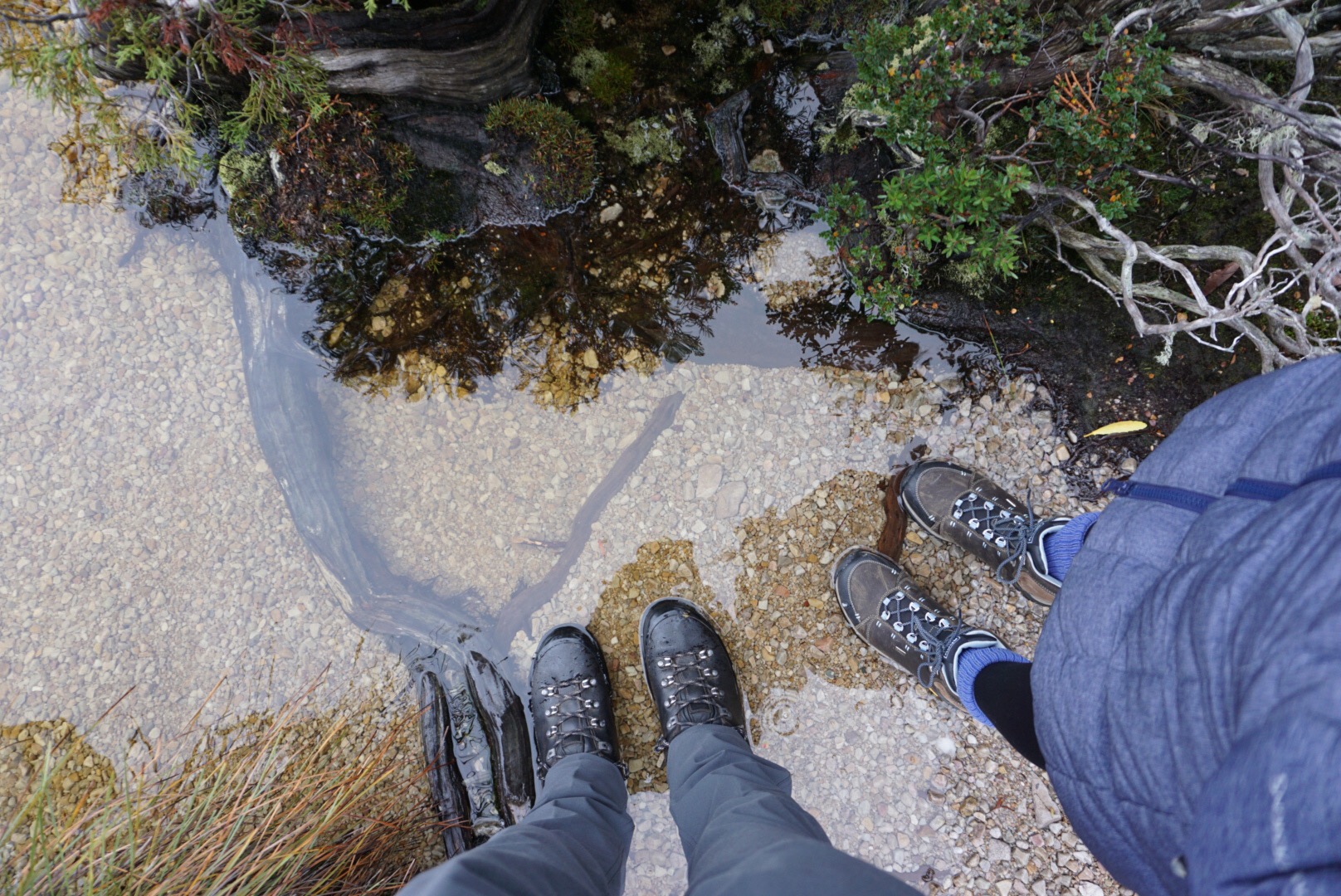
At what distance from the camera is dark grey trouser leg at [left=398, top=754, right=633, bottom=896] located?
183cm

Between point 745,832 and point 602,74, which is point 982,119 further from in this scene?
point 745,832

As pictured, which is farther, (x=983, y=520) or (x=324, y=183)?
(x=983, y=520)

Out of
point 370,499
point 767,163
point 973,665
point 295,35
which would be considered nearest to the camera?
point 295,35


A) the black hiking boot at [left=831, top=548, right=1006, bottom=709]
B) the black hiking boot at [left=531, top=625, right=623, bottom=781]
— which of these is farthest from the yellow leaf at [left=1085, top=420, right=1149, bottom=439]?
the black hiking boot at [left=531, top=625, right=623, bottom=781]

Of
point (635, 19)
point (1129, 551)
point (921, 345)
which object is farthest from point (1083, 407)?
point (635, 19)

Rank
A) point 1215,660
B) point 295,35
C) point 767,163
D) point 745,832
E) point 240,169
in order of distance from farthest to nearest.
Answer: point 767,163 → point 240,169 → point 295,35 → point 745,832 → point 1215,660

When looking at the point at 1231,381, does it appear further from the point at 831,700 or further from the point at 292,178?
the point at 292,178

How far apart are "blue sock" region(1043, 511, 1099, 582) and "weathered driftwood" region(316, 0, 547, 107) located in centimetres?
381

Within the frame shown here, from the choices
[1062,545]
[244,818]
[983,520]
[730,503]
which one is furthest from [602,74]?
[244,818]

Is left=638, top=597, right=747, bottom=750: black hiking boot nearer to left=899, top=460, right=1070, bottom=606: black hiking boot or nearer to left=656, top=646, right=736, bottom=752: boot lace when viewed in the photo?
left=656, top=646, right=736, bottom=752: boot lace

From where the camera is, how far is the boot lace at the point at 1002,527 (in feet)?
11.2

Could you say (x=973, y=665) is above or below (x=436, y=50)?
below

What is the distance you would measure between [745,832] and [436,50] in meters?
3.67

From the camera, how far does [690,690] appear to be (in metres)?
3.46
